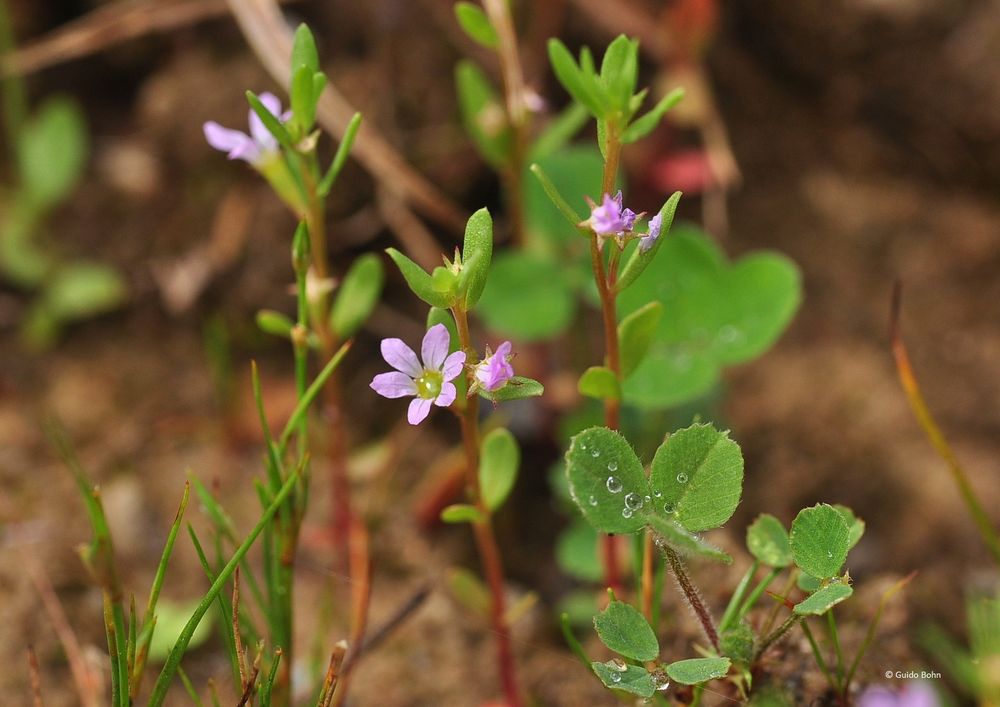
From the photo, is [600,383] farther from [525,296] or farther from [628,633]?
[525,296]

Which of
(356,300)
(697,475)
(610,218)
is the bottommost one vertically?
(697,475)

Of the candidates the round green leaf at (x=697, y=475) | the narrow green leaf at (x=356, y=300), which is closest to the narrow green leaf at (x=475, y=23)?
the narrow green leaf at (x=356, y=300)

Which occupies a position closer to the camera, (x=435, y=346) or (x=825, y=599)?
(x=825, y=599)

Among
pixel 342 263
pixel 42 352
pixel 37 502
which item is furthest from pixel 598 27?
pixel 37 502

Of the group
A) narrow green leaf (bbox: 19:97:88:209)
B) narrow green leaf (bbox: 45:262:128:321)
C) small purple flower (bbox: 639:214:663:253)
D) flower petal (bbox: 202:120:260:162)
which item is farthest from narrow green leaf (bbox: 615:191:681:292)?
narrow green leaf (bbox: 19:97:88:209)

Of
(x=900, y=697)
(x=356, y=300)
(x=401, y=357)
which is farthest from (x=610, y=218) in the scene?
(x=900, y=697)

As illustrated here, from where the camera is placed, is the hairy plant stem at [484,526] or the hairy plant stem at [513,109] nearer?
the hairy plant stem at [484,526]

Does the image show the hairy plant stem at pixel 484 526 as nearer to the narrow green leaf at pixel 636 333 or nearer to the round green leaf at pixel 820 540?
the narrow green leaf at pixel 636 333
